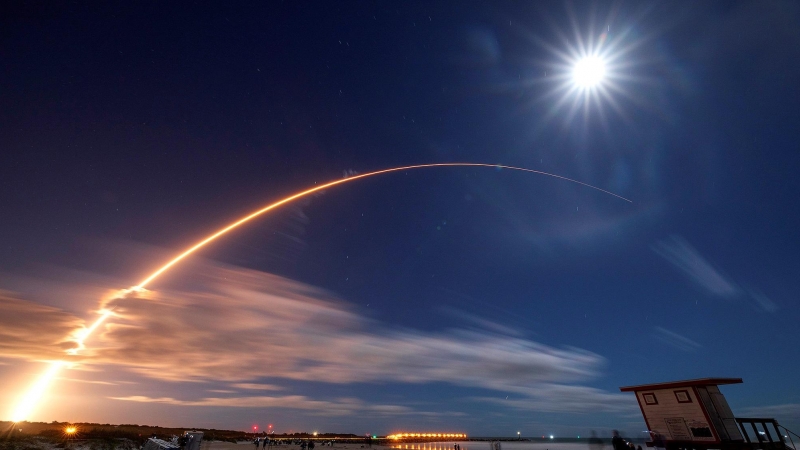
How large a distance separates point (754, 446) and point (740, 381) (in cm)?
345

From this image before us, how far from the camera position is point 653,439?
24.0m

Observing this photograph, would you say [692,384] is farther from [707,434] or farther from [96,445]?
[96,445]

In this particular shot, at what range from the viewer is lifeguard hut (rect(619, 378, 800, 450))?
20.8 metres

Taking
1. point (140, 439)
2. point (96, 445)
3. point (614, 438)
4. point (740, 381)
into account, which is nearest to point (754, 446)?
point (740, 381)

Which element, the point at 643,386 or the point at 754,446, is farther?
the point at 643,386

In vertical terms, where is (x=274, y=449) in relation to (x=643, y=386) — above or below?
below

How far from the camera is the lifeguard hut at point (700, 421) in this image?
20.8m

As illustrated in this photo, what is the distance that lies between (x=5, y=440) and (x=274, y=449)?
111 feet

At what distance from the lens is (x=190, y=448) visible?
17250 millimetres

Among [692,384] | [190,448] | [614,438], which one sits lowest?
[190,448]

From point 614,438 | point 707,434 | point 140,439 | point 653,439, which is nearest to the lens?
point 614,438

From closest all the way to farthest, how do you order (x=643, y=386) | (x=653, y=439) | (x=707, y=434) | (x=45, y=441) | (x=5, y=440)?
(x=707, y=434) → (x=653, y=439) → (x=643, y=386) → (x=5, y=440) → (x=45, y=441)

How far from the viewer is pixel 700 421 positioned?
72.6ft

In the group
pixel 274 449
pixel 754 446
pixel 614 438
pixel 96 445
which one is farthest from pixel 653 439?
pixel 96 445
